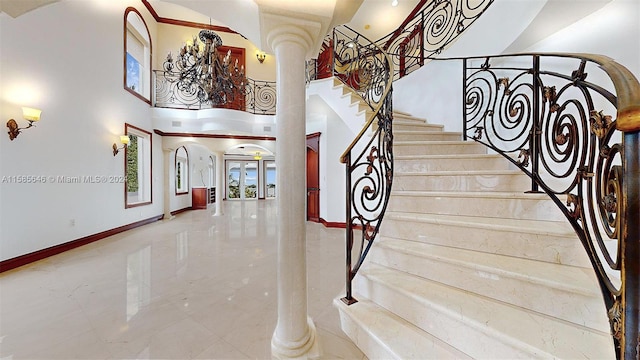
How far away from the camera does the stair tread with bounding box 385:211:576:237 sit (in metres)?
1.49

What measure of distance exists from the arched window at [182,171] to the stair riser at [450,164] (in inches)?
330

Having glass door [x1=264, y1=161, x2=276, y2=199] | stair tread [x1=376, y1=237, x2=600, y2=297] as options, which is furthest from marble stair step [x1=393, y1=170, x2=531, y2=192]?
glass door [x1=264, y1=161, x2=276, y2=199]

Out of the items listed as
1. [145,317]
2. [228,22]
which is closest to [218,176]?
[145,317]

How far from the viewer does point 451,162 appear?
8.33 feet

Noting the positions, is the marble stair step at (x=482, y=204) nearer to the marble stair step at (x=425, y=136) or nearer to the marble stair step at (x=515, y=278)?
the marble stair step at (x=515, y=278)

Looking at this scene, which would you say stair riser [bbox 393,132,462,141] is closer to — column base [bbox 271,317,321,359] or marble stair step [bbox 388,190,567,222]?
marble stair step [bbox 388,190,567,222]

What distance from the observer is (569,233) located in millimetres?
1409

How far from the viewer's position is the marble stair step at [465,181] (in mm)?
2104

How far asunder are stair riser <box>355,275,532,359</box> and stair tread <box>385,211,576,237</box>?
0.64m

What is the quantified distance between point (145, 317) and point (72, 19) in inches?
199

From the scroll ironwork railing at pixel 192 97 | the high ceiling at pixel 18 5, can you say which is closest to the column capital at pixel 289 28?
the high ceiling at pixel 18 5

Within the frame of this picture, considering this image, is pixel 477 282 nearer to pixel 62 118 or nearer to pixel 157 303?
pixel 157 303

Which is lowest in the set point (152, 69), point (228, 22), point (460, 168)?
point (460, 168)

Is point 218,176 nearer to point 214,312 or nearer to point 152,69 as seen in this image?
point 152,69
